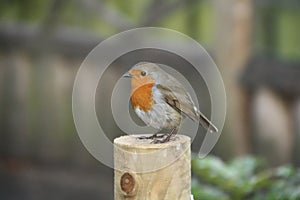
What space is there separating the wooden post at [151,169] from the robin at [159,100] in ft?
0.25

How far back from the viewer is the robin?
2408mm

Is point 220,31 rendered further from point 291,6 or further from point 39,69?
point 39,69

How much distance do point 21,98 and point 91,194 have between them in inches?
45.5

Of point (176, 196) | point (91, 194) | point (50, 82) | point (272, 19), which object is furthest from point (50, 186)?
point (176, 196)

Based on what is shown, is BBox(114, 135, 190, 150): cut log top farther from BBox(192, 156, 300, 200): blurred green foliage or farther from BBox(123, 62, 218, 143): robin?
BBox(192, 156, 300, 200): blurred green foliage

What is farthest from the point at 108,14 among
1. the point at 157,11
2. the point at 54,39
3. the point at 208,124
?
the point at 208,124

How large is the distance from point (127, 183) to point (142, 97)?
0.25m

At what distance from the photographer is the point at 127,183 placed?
2416mm

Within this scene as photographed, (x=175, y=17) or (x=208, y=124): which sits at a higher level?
(x=175, y=17)

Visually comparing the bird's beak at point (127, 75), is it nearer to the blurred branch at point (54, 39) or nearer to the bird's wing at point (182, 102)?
the bird's wing at point (182, 102)

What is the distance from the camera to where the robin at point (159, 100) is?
2.41 meters

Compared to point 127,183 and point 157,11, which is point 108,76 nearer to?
point 157,11

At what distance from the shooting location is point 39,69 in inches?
307

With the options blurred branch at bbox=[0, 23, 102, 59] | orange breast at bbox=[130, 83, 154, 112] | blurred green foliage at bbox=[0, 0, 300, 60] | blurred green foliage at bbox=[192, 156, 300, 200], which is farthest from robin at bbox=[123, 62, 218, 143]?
blurred branch at bbox=[0, 23, 102, 59]
